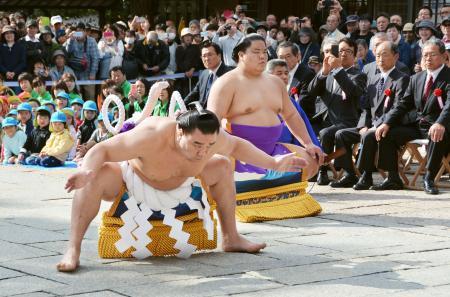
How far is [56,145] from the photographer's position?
8.41 meters

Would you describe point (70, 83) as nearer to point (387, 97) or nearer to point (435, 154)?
point (387, 97)

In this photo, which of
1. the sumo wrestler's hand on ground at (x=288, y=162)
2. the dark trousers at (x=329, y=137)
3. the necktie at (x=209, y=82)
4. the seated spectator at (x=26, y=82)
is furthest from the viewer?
the seated spectator at (x=26, y=82)

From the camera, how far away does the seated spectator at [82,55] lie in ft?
36.9

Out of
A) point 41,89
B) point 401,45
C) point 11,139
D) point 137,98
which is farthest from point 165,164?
point 41,89

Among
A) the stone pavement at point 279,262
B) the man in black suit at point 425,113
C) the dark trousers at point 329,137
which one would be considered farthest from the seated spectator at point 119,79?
the stone pavement at point 279,262

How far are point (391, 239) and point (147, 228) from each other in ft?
4.05

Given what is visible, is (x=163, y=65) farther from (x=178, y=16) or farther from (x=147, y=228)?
(x=147, y=228)

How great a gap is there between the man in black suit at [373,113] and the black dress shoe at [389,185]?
82mm

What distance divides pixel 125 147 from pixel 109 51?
7697 mm

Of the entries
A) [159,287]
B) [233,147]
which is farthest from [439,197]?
[159,287]

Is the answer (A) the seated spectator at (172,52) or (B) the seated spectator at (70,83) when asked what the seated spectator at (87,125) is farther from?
(A) the seated spectator at (172,52)

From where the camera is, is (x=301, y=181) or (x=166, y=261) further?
(x=301, y=181)

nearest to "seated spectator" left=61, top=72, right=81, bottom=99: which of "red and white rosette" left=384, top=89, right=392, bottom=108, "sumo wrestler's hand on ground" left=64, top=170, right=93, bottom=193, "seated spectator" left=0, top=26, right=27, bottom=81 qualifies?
"seated spectator" left=0, top=26, right=27, bottom=81

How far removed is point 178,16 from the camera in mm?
14727
